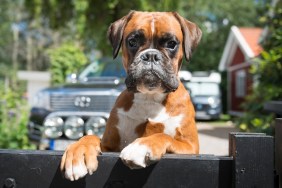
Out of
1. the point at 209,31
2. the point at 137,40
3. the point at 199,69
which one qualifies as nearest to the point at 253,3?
the point at 209,31

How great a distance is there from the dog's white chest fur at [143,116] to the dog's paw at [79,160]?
0.58 meters

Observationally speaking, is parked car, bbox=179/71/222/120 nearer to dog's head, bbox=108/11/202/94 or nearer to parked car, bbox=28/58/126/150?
parked car, bbox=28/58/126/150

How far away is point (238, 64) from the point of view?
26781 mm

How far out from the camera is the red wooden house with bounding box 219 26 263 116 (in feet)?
82.6

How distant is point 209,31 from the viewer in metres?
44.8

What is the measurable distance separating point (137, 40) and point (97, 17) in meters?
9.72

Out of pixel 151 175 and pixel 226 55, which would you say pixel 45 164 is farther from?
pixel 226 55

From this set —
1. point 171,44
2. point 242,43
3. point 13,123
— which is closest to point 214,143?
point 13,123

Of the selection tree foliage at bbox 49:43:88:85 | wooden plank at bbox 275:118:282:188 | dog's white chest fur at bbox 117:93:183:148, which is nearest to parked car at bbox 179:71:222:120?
tree foliage at bbox 49:43:88:85

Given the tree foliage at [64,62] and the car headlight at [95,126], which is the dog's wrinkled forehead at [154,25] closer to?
the car headlight at [95,126]

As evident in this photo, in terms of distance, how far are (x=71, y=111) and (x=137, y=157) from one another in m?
4.47

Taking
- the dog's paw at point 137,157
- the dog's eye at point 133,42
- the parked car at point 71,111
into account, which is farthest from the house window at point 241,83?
the dog's paw at point 137,157

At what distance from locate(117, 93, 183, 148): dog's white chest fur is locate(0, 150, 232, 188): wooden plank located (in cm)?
89

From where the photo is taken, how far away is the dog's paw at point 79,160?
1579 mm
